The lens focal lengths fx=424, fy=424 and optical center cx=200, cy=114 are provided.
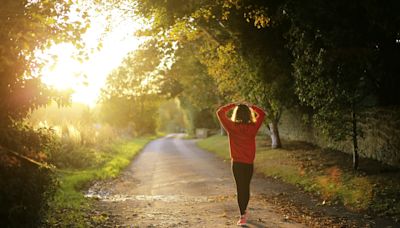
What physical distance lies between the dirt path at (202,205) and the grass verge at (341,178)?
50 cm

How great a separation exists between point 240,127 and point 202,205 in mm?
3015

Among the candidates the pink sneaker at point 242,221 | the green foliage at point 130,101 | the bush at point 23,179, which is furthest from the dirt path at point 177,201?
the green foliage at point 130,101

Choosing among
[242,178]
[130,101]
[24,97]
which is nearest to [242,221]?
[242,178]

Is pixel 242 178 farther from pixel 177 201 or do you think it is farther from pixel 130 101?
pixel 130 101

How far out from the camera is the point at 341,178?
1250 centimetres

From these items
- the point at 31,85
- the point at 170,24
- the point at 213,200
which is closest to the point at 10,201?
the point at 31,85

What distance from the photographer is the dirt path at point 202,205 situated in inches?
325

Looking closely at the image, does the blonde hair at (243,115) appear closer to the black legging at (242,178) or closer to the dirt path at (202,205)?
the black legging at (242,178)

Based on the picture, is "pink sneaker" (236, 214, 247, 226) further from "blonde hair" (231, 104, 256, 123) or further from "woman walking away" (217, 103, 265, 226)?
"blonde hair" (231, 104, 256, 123)

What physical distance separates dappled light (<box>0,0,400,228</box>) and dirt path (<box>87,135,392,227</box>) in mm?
45

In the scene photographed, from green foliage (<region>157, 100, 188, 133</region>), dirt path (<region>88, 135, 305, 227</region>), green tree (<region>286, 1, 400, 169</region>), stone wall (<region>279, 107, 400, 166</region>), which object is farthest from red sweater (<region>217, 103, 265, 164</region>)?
green foliage (<region>157, 100, 188, 133</region>)

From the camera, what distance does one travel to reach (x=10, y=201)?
5.88m

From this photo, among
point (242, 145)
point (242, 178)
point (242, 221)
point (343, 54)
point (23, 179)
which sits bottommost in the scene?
point (242, 221)

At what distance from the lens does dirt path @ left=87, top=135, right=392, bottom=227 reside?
827 centimetres
